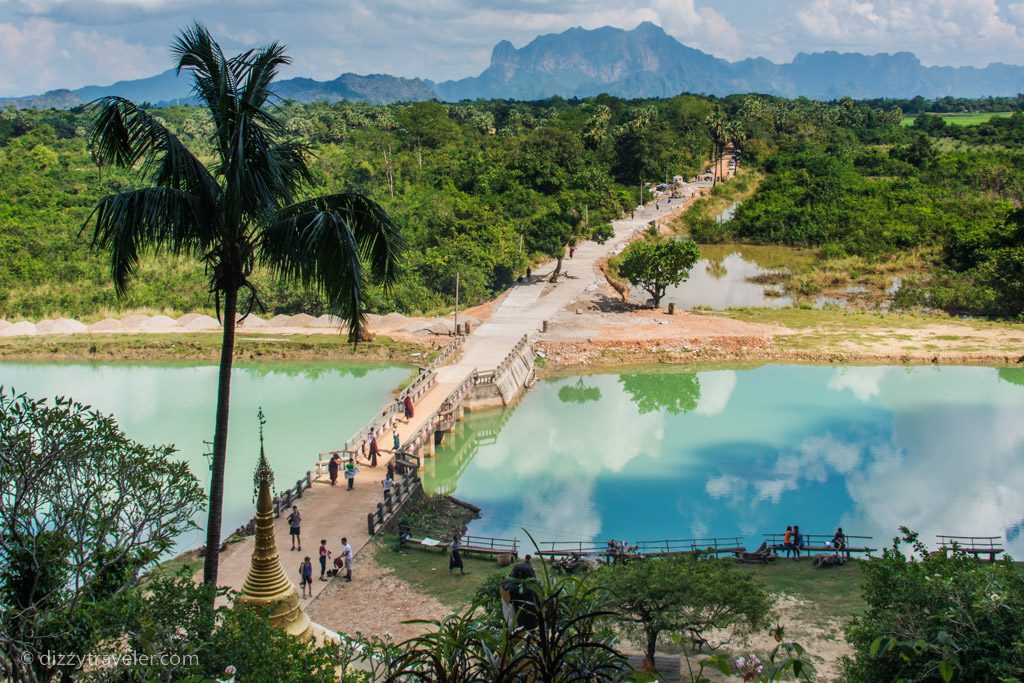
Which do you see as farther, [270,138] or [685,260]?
[685,260]

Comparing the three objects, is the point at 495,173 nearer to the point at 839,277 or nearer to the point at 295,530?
the point at 839,277

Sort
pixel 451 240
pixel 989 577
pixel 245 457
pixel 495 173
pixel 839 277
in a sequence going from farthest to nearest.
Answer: pixel 495 173
pixel 839 277
pixel 451 240
pixel 245 457
pixel 989 577

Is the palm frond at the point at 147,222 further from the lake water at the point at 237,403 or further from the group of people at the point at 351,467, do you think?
the lake water at the point at 237,403

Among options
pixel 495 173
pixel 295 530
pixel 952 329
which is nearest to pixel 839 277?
pixel 952 329

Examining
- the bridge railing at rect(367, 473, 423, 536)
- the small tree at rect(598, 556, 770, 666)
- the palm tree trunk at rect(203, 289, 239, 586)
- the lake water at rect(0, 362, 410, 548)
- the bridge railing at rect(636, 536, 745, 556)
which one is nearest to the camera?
the palm tree trunk at rect(203, 289, 239, 586)

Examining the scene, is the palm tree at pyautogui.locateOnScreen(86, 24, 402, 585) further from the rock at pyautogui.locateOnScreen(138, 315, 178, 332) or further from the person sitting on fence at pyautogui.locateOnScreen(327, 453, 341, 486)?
the rock at pyautogui.locateOnScreen(138, 315, 178, 332)

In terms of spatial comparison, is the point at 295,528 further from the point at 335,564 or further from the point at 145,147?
the point at 145,147

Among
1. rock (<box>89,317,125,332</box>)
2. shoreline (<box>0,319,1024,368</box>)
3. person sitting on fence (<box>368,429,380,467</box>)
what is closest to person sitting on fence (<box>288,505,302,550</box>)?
person sitting on fence (<box>368,429,380,467</box>)
